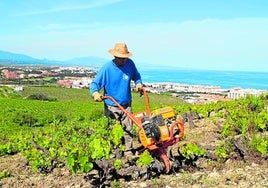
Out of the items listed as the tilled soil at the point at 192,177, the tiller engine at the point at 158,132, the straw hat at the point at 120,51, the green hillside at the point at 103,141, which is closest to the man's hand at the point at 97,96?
the green hillside at the point at 103,141

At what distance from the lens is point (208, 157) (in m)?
6.58

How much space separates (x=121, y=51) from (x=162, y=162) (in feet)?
6.03

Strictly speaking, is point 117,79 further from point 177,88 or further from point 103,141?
point 177,88

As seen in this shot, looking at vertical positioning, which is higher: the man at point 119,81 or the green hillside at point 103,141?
the man at point 119,81

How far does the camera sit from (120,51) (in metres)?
6.97

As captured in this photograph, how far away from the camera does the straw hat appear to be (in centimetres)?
694

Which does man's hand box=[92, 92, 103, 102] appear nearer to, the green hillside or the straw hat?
the green hillside

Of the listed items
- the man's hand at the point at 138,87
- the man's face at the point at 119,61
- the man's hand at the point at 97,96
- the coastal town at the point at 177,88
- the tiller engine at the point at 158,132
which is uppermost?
the man's face at the point at 119,61

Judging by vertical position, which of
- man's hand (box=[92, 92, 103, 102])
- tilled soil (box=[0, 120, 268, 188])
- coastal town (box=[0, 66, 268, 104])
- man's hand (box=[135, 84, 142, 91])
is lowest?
coastal town (box=[0, 66, 268, 104])

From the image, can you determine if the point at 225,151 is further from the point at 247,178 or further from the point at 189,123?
the point at 189,123

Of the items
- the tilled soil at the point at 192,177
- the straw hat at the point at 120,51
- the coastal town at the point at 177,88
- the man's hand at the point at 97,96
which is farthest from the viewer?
the coastal town at the point at 177,88

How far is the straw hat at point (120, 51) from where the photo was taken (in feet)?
22.8

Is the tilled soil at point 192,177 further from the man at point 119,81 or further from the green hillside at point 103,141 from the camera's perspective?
the man at point 119,81

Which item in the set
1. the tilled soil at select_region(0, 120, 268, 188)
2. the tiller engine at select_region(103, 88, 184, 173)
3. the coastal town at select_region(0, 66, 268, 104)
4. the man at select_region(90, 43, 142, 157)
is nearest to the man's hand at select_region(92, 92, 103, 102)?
the man at select_region(90, 43, 142, 157)
